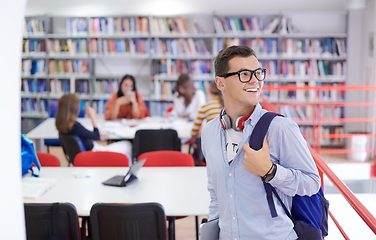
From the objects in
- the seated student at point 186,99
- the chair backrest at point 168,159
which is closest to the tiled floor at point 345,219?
the chair backrest at point 168,159

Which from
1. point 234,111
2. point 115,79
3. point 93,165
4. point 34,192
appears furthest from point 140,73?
point 234,111

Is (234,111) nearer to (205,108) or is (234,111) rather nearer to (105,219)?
(105,219)

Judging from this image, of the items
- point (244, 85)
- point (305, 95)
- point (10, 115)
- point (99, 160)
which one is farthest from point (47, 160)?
point (305, 95)

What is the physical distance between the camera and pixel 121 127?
4621mm

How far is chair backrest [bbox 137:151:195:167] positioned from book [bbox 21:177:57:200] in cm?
74

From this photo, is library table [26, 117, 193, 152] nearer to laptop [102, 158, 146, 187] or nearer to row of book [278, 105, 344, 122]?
laptop [102, 158, 146, 187]

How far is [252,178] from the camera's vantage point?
1508 mm

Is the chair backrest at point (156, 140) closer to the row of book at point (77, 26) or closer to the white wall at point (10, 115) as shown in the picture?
the row of book at point (77, 26)

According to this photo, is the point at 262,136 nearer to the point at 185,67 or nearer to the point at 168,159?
the point at 168,159

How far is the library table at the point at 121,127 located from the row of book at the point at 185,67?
179cm

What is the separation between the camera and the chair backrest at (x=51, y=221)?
7.43ft

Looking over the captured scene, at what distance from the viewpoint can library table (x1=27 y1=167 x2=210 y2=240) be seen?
251 centimetres

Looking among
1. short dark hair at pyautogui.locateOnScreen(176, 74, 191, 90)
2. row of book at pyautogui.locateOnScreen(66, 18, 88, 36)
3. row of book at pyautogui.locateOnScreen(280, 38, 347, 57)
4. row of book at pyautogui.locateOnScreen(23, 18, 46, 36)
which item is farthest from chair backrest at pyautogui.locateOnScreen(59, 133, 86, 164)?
row of book at pyautogui.locateOnScreen(280, 38, 347, 57)

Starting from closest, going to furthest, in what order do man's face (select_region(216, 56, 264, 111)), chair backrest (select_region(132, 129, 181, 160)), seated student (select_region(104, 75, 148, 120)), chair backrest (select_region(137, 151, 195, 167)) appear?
man's face (select_region(216, 56, 264, 111)) < chair backrest (select_region(137, 151, 195, 167)) < chair backrest (select_region(132, 129, 181, 160)) < seated student (select_region(104, 75, 148, 120))
